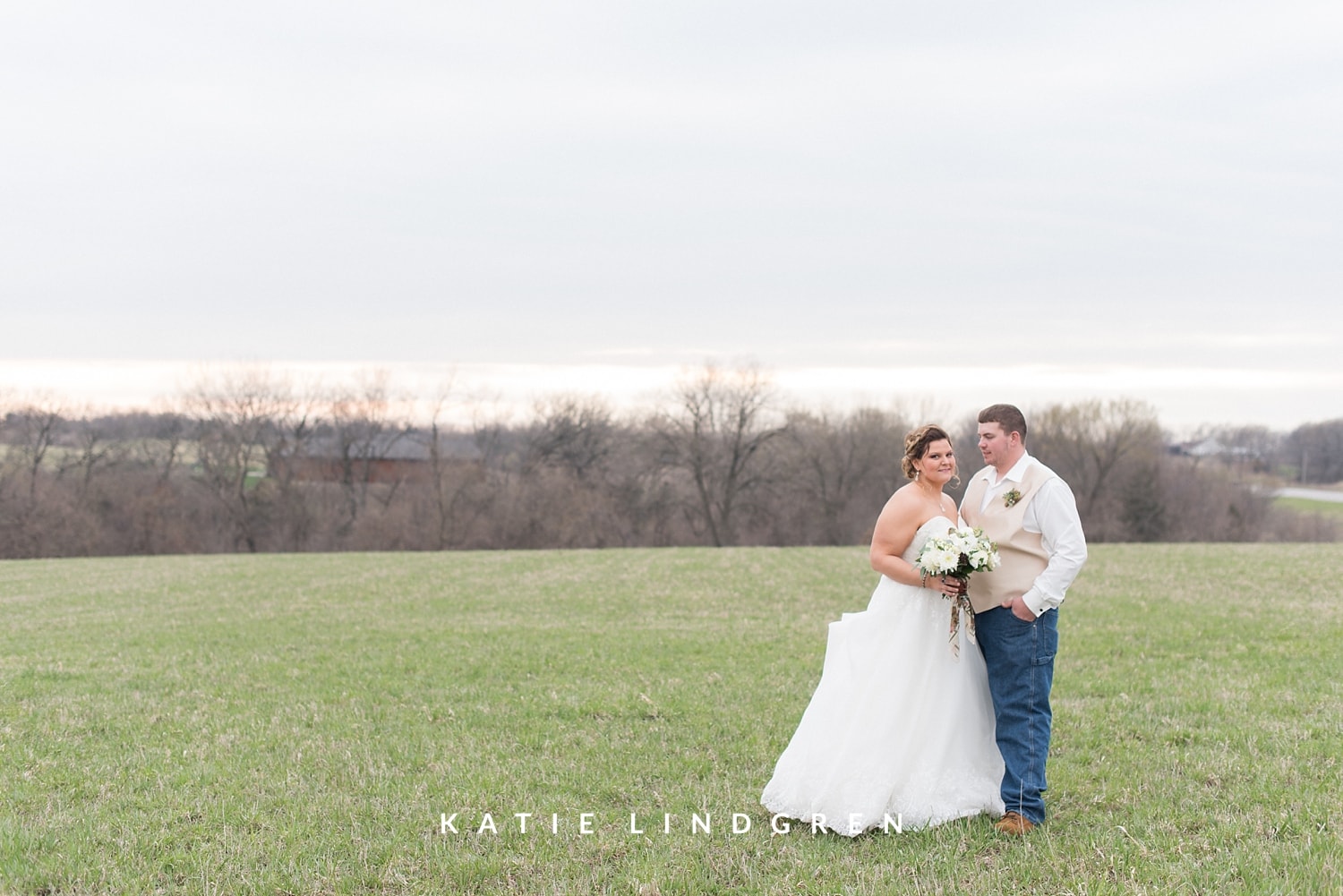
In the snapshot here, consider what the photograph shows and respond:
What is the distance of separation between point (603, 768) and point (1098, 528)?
217ft

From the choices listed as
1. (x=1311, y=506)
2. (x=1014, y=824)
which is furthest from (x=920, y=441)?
(x=1311, y=506)

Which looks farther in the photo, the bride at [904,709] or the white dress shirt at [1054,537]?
the bride at [904,709]

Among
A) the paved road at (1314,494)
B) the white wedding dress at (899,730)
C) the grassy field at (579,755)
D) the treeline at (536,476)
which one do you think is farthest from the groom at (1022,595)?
the paved road at (1314,494)

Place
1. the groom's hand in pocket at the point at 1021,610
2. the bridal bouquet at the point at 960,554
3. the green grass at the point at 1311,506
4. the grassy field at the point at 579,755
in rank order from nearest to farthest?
the grassy field at the point at 579,755 < the bridal bouquet at the point at 960,554 < the groom's hand in pocket at the point at 1021,610 < the green grass at the point at 1311,506

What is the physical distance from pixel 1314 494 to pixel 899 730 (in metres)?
104

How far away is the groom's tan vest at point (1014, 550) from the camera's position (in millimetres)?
6309

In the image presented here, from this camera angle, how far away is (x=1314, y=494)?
92.6m

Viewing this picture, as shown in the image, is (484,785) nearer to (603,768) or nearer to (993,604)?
(603,768)

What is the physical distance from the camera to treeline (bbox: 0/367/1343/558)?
62.6 meters

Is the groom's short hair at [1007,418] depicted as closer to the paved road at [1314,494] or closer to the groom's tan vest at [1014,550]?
the groom's tan vest at [1014,550]

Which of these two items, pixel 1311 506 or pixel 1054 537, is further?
pixel 1311 506

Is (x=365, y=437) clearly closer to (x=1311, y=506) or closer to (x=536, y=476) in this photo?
(x=536, y=476)

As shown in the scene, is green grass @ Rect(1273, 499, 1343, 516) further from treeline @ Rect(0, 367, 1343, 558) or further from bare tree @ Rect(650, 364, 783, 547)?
bare tree @ Rect(650, 364, 783, 547)

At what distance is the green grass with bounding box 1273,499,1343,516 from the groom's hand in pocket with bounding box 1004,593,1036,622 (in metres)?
85.2
